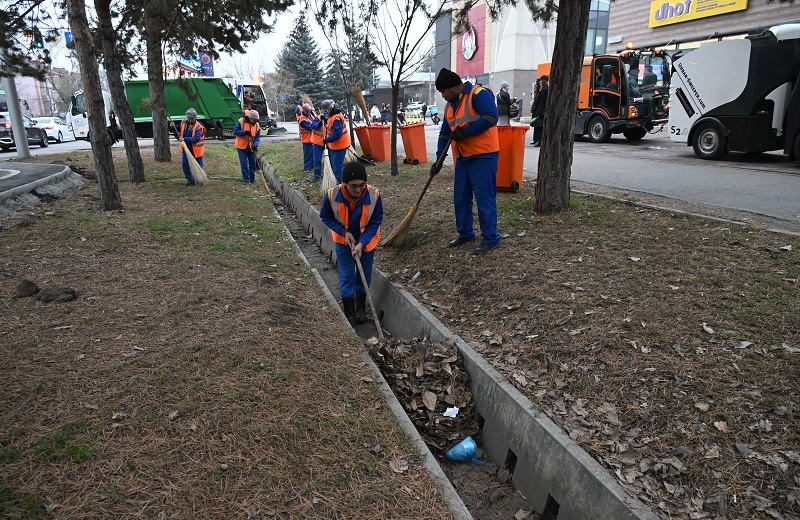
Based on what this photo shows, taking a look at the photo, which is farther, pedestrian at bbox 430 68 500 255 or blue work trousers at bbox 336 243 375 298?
pedestrian at bbox 430 68 500 255

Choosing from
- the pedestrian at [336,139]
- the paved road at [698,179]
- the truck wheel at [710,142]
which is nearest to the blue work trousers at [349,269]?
the paved road at [698,179]

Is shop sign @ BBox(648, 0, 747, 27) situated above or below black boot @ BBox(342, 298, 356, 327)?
above

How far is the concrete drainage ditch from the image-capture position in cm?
264

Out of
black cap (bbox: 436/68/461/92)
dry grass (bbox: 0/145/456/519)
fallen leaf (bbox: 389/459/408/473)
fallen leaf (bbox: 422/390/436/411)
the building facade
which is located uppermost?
the building facade

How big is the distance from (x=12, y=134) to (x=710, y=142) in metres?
25.5

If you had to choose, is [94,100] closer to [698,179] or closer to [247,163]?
[247,163]

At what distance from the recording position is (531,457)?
3219mm

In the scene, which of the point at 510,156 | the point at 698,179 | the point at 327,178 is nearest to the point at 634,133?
the point at 698,179

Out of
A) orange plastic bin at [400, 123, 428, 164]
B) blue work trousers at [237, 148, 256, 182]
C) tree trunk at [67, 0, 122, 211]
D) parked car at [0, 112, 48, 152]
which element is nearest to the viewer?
tree trunk at [67, 0, 122, 211]

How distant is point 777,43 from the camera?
995 cm

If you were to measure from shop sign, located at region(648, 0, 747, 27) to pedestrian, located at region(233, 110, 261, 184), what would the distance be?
2181 cm

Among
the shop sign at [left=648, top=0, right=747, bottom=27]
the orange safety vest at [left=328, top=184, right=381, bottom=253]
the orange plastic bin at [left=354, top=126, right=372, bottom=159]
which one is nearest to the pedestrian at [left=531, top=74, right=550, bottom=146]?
the orange plastic bin at [left=354, top=126, right=372, bottom=159]

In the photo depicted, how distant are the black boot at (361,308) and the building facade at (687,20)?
18.5 meters

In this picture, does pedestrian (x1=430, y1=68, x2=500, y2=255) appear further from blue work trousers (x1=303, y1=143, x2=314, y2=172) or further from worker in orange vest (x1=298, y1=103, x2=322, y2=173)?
blue work trousers (x1=303, y1=143, x2=314, y2=172)
